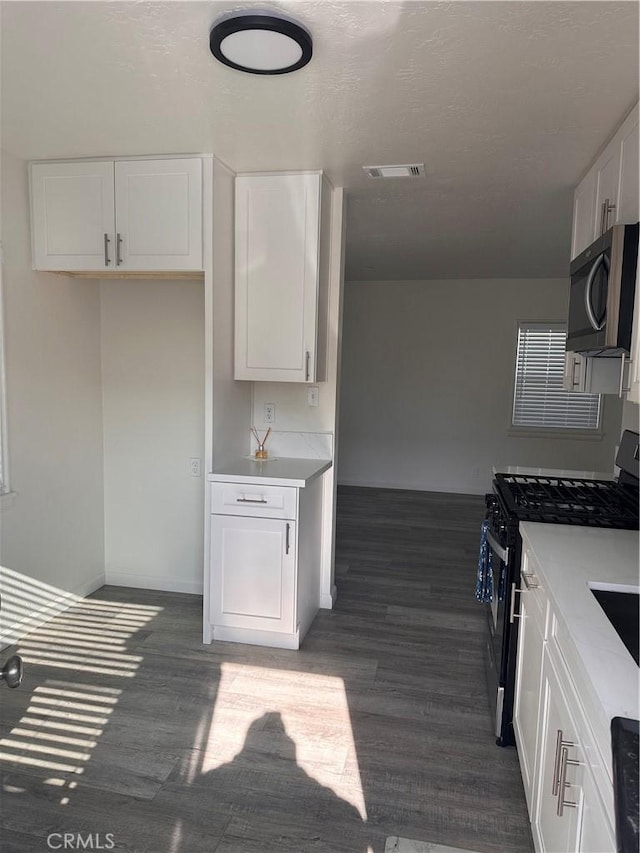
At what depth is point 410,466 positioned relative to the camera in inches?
277

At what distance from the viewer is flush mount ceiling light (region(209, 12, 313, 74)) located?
5.50ft

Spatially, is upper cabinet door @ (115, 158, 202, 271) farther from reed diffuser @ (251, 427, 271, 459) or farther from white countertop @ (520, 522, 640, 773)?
white countertop @ (520, 522, 640, 773)

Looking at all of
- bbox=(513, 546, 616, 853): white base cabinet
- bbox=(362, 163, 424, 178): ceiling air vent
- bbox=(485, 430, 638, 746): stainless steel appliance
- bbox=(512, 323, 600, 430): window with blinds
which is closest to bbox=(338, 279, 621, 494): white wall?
bbox=(512, 323, 600, 430): window with blinds

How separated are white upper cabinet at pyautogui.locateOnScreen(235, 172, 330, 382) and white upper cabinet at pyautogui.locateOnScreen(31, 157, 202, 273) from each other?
0.35 meters

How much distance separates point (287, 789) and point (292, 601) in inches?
39.7

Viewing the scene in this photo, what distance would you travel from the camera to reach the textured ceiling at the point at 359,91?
1.68 meters

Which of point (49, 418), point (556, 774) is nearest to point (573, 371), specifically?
point (556, 774)

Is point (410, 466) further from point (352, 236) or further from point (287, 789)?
point (287, 789)

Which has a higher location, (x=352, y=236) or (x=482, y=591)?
(x=352, y=236)

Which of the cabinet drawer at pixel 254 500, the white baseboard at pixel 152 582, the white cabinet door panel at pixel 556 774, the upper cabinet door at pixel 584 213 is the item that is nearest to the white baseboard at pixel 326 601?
the white baseboard at pixel 152 582

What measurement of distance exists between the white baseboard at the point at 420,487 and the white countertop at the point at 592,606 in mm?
4741

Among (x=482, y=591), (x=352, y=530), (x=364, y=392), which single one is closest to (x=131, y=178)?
(x=482, y=591)

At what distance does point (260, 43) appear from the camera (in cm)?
178

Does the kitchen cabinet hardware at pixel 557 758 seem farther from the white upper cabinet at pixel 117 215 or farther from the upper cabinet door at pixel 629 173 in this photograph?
the white upper cabinet at pixel 117 215
